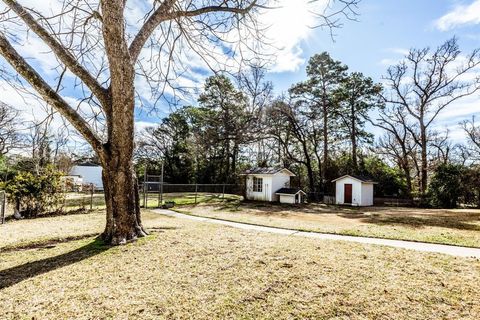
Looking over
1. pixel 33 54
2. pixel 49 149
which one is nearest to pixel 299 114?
pixel 33 54

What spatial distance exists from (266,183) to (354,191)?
674 cm

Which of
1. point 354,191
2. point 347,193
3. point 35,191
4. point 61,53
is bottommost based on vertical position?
point 347,193

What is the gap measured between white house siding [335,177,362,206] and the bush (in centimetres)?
1852

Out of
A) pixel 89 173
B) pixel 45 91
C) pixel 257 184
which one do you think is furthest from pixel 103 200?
pixel 89 173

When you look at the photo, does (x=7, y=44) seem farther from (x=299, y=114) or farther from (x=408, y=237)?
(x=299, y=114)

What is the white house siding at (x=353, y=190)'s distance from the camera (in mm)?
19922

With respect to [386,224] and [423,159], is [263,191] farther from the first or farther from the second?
[423,159]

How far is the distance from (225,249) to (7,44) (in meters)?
5.56

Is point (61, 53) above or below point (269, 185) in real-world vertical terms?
above

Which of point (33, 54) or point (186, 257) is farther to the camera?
point (33, 54)

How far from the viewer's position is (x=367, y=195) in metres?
20.4

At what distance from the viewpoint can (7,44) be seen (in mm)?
4758

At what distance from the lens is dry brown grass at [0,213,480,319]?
284cm

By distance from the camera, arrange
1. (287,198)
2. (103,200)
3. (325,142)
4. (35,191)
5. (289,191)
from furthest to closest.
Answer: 1. (325,142)
2. (289,191)
3. (287,198)
4. (103,200)
5. (35,191)
